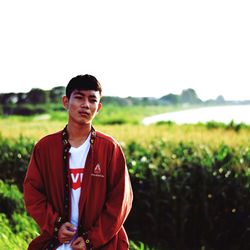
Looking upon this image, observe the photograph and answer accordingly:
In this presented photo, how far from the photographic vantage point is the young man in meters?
3.04

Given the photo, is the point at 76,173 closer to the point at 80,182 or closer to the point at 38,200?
the point at 80,182

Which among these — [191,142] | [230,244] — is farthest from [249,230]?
[191,142]

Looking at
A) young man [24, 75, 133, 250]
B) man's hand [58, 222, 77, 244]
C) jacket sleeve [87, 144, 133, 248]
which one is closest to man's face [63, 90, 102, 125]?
young man [24, 75, 133, 250]

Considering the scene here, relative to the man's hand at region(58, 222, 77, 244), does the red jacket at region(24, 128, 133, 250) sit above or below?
above

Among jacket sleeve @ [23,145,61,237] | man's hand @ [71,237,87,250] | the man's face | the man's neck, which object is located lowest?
man's hand @ [71,237,87,250]

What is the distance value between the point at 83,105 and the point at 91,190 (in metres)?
0.49

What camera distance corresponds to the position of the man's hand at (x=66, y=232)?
3.00m

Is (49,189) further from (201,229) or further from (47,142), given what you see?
(201,229)

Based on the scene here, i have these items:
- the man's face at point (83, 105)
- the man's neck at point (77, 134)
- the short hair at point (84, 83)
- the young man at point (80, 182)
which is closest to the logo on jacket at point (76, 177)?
the young man at point (80, 182)

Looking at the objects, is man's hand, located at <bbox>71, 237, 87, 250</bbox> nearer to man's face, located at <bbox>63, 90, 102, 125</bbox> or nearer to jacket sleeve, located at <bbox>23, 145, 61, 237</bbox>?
jacket sleeve, located at <bbox>23, 145, 61, 237</bbox>

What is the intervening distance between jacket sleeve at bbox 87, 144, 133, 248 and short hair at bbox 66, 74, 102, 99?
1.22 feet

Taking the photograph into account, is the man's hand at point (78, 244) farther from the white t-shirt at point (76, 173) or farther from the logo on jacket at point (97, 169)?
the logo on jacket at point (97, 169)

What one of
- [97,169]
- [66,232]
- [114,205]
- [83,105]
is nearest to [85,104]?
Result: [83,105]

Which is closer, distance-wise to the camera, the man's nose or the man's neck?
the man's nose
